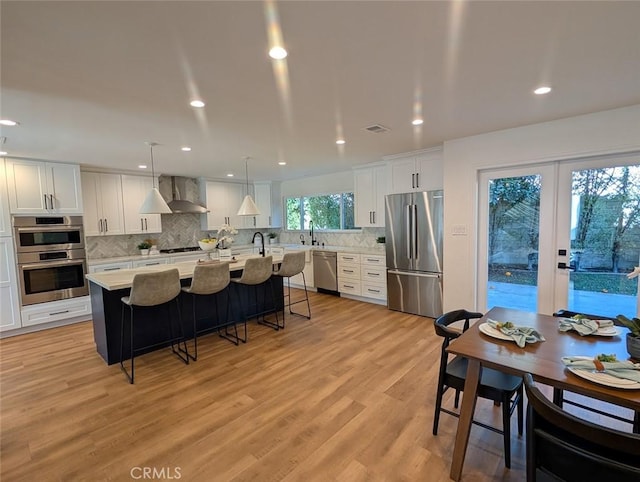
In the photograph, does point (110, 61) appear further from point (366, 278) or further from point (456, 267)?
point (366, 278)

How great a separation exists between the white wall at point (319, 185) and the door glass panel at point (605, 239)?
3776 mm

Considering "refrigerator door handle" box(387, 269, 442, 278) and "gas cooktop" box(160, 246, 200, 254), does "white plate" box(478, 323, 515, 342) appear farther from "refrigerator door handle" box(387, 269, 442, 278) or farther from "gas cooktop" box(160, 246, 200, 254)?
"gas cooktop" box(160, 246, 200, 254)

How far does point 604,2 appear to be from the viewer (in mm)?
1471

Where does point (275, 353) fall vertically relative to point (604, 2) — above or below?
below

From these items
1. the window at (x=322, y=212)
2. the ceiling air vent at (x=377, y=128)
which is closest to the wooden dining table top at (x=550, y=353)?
the ceiling air vent at (x=377, y=128)

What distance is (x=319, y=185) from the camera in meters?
6.79

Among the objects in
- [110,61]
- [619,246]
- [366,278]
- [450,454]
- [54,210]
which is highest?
[110,61]

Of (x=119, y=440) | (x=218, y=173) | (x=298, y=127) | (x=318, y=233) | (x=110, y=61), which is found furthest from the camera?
(x=318, y=233)

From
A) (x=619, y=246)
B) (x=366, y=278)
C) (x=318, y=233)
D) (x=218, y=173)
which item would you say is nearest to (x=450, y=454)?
(x=619, y=246)

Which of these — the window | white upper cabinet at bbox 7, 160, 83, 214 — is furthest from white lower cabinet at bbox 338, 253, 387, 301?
white upper cabinet at bbox 7, 160, 83, 214

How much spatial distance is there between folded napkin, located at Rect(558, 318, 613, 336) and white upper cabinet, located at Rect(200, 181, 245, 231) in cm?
618

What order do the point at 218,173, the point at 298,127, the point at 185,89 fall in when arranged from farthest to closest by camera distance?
the point at 218,173 < the point at 298,127 < the point at 185,89

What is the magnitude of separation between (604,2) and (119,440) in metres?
3.83

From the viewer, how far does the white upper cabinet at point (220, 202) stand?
6.63 m
